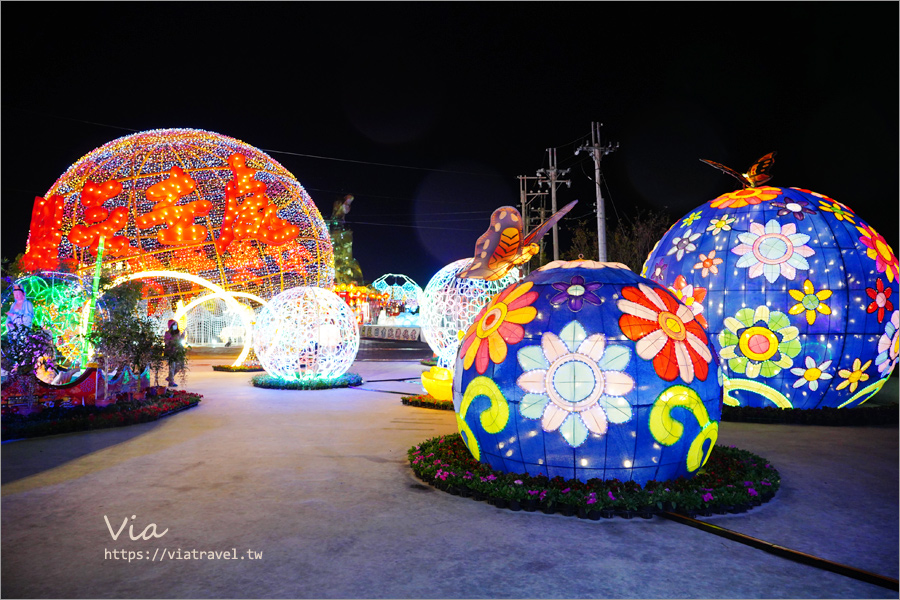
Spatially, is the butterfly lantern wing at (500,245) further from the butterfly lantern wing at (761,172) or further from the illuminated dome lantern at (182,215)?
the illuminated dome lantern at (182,215)

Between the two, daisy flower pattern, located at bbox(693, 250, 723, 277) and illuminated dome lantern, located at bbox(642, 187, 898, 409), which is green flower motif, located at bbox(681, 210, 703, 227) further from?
daisy flower pattern, located at bbox(693, 250, 723, 277)

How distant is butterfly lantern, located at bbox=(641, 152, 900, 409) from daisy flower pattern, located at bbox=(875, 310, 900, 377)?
0.07 feet

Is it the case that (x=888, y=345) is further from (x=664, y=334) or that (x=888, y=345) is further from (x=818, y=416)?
(x=664, y=334)

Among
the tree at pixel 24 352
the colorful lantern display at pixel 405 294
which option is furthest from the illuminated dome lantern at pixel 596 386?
the colorful lantern display at pixel 405 294

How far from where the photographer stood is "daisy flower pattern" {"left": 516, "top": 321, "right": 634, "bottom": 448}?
19.8 ft

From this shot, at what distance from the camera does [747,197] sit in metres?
11.8

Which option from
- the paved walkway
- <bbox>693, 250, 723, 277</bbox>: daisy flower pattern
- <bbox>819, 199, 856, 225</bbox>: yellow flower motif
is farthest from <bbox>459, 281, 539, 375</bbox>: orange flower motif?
<bbox>819, 199, 856, 225</bbox>: yellow flower motif

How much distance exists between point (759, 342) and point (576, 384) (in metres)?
6.19

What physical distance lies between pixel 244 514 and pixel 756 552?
15.0 feet

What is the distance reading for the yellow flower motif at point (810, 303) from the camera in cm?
1056

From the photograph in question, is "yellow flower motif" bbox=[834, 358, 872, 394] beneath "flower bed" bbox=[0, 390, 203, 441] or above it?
above

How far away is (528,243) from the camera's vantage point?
8094 mm

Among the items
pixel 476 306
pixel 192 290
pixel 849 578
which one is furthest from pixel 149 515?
pixel 192 290

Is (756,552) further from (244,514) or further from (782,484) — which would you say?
(244,514)
